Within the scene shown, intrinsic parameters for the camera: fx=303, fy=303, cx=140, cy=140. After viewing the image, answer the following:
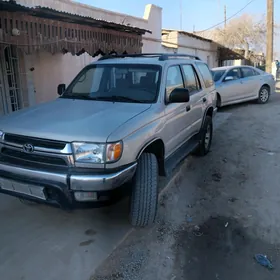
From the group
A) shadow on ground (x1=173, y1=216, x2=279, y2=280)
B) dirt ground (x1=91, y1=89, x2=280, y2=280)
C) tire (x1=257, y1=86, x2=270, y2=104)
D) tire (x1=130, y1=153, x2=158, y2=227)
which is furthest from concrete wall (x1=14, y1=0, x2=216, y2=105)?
shadow on ground (x1=173, y1=216, x2=279, y2=280)

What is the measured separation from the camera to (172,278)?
272 centimetres

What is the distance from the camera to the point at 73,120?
3.12 m

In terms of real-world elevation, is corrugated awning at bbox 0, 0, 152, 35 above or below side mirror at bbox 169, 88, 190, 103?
above

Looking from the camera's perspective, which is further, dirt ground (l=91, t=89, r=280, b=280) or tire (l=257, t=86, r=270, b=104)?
tire (l=257, t=86, r=270, b=104)

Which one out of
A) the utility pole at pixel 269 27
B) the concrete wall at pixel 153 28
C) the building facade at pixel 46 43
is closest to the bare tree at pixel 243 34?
the utility pole at pixel 269 27

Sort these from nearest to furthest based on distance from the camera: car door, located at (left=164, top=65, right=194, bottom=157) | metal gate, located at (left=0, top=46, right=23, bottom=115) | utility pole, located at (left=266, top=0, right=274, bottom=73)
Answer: car door, located at (left=164, top=65, right=194, bottom=157), metal gate, located at (left=0, top=46, right=23, bottom=115), utility pole, located at (left=266, top=0, right=274, bottom=73)

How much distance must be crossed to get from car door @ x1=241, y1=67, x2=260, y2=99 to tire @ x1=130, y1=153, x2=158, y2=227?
358 inches

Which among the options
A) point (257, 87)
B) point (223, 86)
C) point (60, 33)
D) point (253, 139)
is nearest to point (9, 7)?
point (60, 33)

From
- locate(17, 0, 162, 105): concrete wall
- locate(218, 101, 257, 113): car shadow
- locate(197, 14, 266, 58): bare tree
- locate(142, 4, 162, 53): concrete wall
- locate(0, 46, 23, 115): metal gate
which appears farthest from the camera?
locate(197, 14, 266, 58): bare tree

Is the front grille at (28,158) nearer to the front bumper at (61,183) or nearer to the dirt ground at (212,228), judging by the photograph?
the front bumper at (61,183)

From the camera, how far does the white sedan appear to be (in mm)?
10797

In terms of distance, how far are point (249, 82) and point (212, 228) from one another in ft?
29.8

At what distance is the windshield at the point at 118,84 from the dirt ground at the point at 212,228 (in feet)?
4.84

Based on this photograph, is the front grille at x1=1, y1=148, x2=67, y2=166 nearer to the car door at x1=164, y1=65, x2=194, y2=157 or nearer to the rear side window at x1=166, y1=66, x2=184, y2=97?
the car door at x1=164, y1=65, x2=194, y2=157
